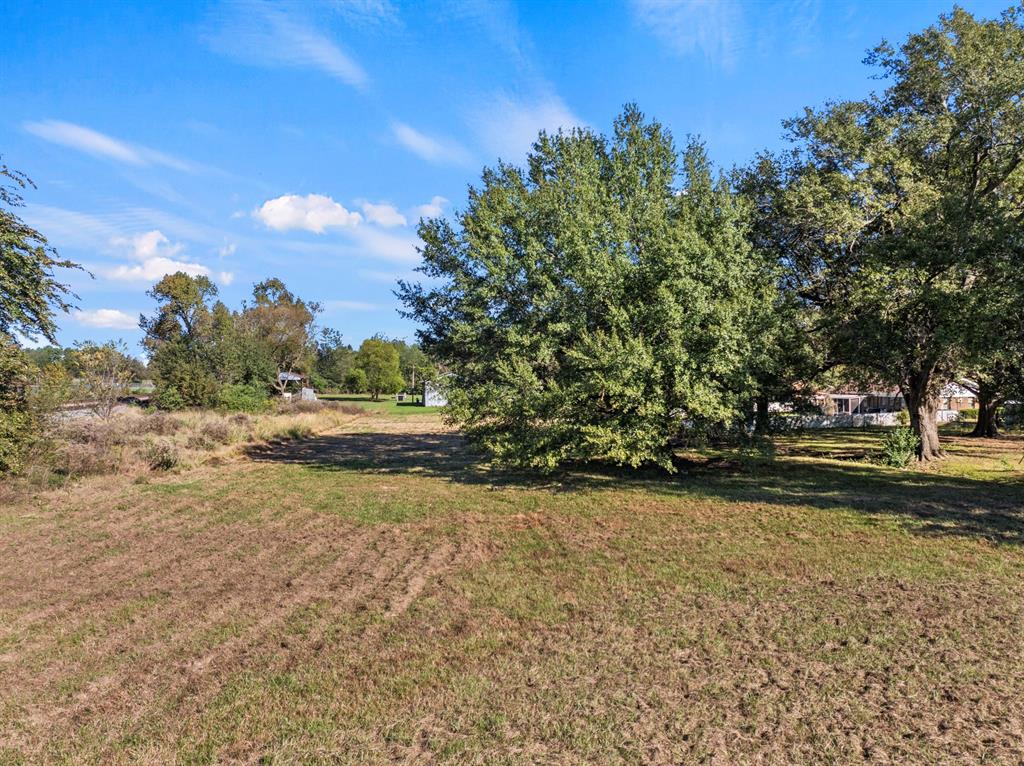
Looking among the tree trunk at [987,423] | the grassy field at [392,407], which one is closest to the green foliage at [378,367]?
the grassy field at [392,407]

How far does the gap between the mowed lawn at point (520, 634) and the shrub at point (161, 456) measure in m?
5.55

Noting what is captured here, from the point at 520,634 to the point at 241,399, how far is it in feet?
116

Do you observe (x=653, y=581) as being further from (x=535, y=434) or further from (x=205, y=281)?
(x=205, y=281)

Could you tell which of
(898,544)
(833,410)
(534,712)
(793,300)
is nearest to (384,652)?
(534,712)

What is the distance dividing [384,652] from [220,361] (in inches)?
1497

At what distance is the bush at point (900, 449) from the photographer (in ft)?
57.3

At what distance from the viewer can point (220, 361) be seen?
38.5 metres

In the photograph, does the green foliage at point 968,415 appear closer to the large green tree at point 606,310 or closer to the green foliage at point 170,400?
the large green tree at point 606,310

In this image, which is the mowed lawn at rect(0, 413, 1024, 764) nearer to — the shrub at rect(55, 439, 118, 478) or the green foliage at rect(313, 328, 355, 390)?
the shrub at rect(55, 439, 118, 478)

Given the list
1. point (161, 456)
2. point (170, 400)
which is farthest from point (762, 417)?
point (170, 400)

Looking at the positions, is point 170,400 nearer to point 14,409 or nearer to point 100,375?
point 100,375

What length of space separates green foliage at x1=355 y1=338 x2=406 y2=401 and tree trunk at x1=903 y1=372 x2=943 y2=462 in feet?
222

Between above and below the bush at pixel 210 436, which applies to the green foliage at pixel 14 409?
above

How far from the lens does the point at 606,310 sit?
1563 cm
